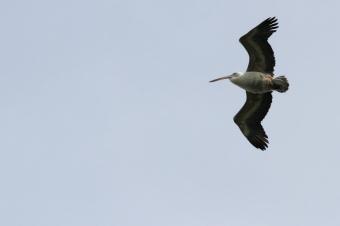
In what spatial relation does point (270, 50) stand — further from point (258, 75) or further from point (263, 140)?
point (263, 140)

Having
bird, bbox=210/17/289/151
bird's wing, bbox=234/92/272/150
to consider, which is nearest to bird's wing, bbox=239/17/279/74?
bird, bbox=210/17/289/151

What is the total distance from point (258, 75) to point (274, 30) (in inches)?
51.6

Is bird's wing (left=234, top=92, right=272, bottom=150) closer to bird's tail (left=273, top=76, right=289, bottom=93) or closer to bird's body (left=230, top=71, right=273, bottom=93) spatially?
bird's body (left=230, top=71, right=273, bottom=93)

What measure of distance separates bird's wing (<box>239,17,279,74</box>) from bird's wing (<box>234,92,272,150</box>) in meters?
1.07

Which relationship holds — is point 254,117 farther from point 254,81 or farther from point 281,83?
point 281,83

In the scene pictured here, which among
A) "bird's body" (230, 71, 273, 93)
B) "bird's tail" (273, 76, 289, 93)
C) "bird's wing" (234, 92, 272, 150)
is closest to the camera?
"bird's tail" (273, 76, 289, 93)

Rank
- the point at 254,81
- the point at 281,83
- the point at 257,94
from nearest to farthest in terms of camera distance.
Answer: the point at 281,83 < the point at 254,81 < the point at 257,94

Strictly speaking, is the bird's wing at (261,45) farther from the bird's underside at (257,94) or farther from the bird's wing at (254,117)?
the bird's wing at (254,117)

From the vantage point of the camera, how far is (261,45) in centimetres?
2588

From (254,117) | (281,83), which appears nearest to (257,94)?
(254,117)

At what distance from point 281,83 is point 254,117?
2.10 meters

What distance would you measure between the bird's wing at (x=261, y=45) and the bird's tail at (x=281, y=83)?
527mm

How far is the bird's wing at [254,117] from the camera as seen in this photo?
27027 millimetres

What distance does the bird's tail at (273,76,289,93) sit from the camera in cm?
2547
